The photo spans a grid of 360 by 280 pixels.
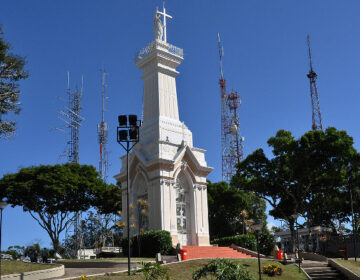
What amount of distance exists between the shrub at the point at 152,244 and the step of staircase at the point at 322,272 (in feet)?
28.9

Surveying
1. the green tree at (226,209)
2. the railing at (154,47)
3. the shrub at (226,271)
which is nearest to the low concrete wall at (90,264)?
the shrub at (226,271)

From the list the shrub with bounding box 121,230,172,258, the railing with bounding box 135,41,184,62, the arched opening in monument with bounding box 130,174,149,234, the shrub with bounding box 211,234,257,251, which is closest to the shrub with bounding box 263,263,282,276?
the shrub with bounding box 121,230,172,258

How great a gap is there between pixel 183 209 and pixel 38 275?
15.6 metres

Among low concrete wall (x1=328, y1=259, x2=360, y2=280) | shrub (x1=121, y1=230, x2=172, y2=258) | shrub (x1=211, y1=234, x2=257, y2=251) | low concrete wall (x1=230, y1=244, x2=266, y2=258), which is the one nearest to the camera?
low concrete wall (x1=328, y1=259, x2=360, y2=280)

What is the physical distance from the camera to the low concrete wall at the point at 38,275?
19.2 metres

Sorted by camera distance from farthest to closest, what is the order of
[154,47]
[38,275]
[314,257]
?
[154,47]
[314,257]
[38,275]

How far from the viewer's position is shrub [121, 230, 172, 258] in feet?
97.0

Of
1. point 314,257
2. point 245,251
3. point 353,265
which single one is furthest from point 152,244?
point 353,265

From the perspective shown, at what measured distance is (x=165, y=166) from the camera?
1302 inches

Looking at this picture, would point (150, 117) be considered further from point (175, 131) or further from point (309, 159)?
point (309, 159)

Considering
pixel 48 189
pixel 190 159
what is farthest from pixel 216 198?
pixel 48 189

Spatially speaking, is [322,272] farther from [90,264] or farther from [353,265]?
[90,264]

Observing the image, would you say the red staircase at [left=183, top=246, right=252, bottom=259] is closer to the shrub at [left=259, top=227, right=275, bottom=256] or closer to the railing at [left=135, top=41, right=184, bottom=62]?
the shrub at [left=259, top=227, right=275, bottom=256]

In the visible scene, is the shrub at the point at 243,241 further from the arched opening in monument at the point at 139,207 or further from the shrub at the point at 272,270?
the shrub at the point at 272,270
